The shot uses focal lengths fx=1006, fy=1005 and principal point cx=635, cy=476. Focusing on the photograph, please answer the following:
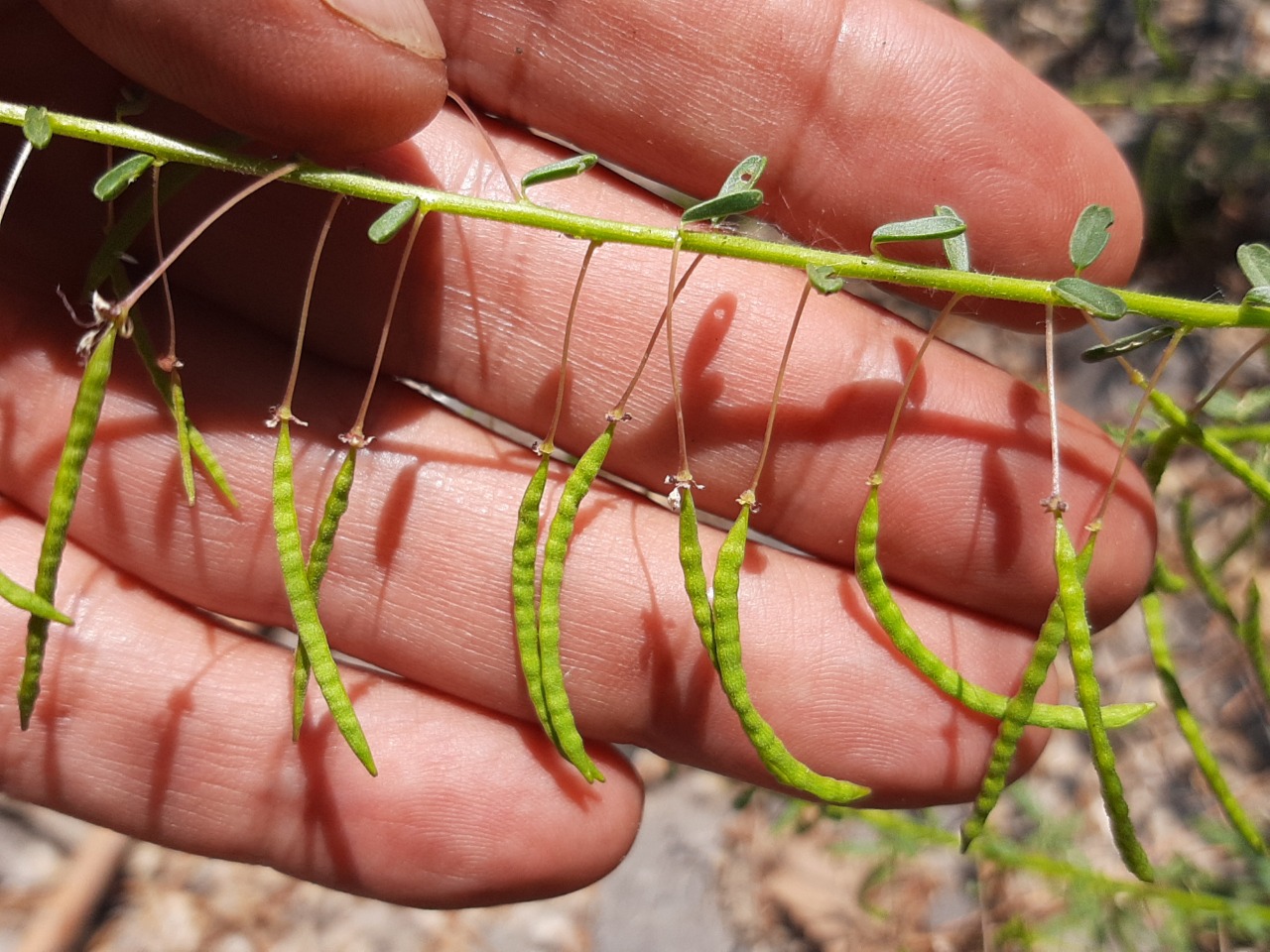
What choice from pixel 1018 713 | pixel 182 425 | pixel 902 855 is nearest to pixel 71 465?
pixel 182 425

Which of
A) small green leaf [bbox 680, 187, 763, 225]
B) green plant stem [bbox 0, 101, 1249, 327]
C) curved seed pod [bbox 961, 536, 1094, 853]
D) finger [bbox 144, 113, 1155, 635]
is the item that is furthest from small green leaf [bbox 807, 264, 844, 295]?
curved seed pod [bbox 961, 536, 1094, 853]

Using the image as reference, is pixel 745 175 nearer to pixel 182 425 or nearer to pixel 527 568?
pixel 527 568

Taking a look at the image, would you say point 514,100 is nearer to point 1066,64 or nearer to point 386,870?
point 386,870

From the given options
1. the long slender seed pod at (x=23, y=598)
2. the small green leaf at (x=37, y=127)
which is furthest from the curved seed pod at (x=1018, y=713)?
the small green leaf at (x=37, y=127)

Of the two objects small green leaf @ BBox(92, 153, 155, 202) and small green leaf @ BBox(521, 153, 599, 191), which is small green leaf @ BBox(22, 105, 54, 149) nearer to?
small green leaf @ BBox(92, 153, 155, 202)

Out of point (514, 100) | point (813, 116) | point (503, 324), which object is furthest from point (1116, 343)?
point (514, 100)

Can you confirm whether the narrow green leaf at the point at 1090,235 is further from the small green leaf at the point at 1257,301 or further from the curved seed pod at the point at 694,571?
the curved seed pod at the point at 694,571

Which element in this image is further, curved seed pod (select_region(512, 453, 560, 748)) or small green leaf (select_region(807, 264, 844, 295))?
curved seed pod (select_region(512, 453, 560, 748))
